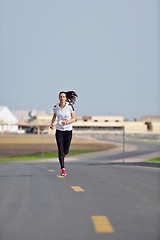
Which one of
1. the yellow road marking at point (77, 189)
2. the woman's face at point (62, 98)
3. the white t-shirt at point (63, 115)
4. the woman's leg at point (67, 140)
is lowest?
the yellow road marking at point (77, 189)

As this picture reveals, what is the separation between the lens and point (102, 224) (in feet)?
16.6

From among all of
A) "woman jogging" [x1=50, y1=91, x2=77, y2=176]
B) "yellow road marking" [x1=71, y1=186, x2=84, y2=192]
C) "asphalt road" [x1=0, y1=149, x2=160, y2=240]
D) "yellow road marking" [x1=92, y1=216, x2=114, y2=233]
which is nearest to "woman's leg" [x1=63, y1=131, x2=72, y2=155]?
"woman jogging" [x1=50, y1=91, x2=77, y2=176]

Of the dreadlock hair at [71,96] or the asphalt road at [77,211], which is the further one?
the dreadlock hair at [71,96]

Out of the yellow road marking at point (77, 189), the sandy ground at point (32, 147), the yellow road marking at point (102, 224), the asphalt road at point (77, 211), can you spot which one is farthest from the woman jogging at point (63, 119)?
the sandy ground at point (32, 147)

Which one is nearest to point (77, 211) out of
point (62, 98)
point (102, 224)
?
point (102, 224)

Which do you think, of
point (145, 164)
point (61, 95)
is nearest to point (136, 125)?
point (145, 164)

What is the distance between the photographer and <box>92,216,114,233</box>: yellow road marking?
15.6 ft

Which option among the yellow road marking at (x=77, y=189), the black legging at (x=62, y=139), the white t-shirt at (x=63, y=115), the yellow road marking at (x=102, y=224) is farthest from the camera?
the black legging at (x=62, y=139)

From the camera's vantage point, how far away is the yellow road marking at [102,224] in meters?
4.76

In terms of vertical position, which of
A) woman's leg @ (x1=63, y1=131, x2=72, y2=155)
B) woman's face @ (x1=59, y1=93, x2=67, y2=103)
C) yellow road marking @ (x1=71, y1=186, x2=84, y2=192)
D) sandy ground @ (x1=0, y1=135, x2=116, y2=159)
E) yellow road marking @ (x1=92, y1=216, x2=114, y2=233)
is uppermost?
woman's face @ (x1=59, y1=93, x2=67, y2=103)

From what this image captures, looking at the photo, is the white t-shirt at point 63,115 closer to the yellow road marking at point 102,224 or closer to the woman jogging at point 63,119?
the woman jogging at point 63,119

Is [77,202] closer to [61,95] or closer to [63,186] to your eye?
[63,186]

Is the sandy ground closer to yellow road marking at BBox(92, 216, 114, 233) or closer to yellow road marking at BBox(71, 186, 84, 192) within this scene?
yellow road marking at BBox(71, 186, 84, 192)

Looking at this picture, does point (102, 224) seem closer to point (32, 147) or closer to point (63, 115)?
point (63, 115)
